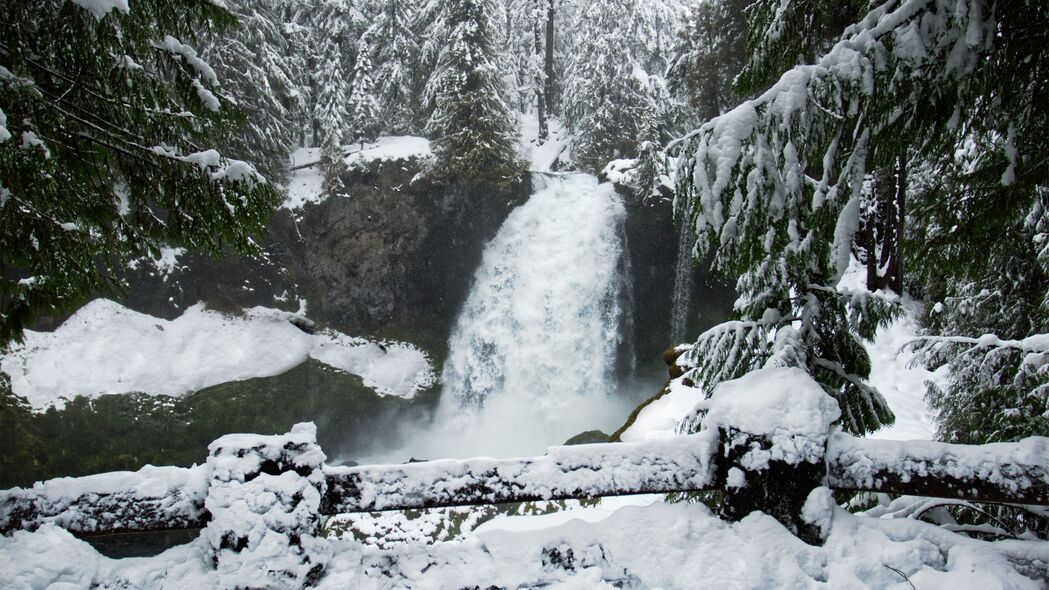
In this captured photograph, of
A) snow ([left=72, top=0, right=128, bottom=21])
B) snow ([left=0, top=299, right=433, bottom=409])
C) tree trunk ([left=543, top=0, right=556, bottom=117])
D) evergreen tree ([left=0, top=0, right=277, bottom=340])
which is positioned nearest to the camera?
snow ([left=72, top=0, right=128, bottom=21])

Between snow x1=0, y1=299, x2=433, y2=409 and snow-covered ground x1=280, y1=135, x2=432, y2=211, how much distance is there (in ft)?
15.2

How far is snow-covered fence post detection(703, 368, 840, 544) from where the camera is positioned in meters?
2.70

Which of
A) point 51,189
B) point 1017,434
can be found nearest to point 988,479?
point 1017,434

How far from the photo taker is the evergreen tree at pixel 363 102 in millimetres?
23297

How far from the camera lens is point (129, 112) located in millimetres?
3918

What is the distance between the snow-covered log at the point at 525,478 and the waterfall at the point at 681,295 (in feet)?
53.8

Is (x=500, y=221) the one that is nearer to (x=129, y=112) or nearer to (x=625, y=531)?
(x=129, y=112)

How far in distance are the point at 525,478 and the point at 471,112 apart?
19.0 meters

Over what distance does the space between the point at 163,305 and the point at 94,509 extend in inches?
751

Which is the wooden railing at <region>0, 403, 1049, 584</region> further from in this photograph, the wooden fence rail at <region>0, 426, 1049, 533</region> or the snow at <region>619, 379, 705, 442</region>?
the snow at <region>619, 379, 705, 442</region>

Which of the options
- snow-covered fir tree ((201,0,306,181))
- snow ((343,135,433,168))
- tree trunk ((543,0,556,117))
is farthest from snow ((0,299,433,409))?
Answer: tree trunk ((543,0,556,117))

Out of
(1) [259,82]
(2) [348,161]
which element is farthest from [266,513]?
(2) [348,161]

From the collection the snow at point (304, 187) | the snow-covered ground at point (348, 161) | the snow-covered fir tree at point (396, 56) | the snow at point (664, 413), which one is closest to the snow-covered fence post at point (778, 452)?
the snow at point (664, 413)

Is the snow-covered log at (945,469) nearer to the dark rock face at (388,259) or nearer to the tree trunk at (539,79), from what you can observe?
the dark rock face at (388,259)
